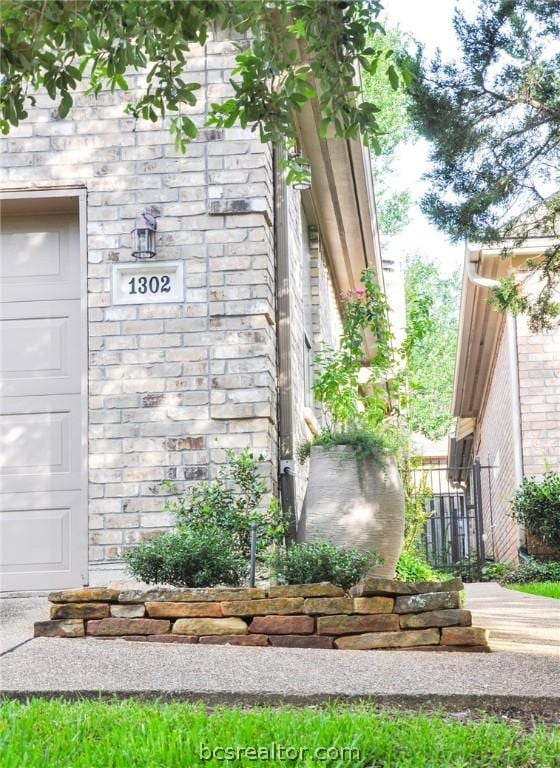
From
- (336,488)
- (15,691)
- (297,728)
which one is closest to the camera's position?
(297,728)

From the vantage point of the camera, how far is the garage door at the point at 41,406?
20.4ft

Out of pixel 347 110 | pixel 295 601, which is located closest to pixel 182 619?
pixel 295 601

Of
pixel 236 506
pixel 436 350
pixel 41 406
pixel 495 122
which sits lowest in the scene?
pixel 236 506

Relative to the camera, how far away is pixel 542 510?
36.4 ft

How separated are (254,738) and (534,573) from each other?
27.7ft

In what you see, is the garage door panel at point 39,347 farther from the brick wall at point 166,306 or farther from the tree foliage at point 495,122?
the tree foliage at point 495,122

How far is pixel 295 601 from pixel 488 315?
9.91 meters

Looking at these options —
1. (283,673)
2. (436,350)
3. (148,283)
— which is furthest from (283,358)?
(436,350)

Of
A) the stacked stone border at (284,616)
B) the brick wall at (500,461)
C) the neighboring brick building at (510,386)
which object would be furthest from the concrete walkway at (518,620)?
the brick wall at (500,461)

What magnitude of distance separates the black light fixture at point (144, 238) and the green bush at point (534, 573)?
20.9 ft

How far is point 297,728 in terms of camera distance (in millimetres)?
2939

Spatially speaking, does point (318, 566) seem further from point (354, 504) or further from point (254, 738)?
point (254, 738)

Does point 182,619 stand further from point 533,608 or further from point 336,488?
point 533,608

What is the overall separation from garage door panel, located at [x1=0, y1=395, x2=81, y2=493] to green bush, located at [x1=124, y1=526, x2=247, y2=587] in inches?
55.8
